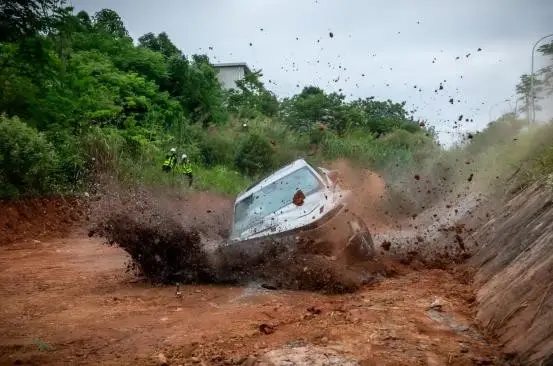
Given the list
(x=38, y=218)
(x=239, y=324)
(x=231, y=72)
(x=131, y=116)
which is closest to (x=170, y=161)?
(x=131, y=116)

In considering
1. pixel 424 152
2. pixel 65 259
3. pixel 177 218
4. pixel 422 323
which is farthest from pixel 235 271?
pixel 424 152

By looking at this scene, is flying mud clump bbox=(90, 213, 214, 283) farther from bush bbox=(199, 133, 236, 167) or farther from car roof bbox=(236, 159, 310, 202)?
bush bbox=(199, 133, 236, 167)

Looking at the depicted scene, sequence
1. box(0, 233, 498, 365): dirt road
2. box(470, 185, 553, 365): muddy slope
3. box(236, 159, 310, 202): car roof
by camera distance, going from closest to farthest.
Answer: box(470, 185, 553, 365): muddy slope < box(0, 233, 498, 365): dirt road < box(236, 159, 310, 202): car roof

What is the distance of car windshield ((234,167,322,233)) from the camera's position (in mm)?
7354

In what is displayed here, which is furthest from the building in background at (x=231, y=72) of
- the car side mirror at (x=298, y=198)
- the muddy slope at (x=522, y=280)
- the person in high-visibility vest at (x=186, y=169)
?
the muddy slope at (x=522, y=280)

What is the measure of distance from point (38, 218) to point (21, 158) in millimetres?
1670

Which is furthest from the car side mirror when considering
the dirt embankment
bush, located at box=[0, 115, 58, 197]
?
bush, located at box=[0, 115, 58, 197]

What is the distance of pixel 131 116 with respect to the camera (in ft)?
66.2

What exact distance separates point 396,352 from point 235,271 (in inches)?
127

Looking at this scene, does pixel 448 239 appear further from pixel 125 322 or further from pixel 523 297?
pixel 125 322

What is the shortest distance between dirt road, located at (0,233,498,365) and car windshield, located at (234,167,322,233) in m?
1.28

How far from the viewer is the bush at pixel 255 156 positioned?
22.5 m

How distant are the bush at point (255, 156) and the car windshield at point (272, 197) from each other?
14118 millimetres

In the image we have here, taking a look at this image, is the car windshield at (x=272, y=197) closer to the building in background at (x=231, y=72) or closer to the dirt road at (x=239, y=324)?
the dirt road at (x=239, y=324)
